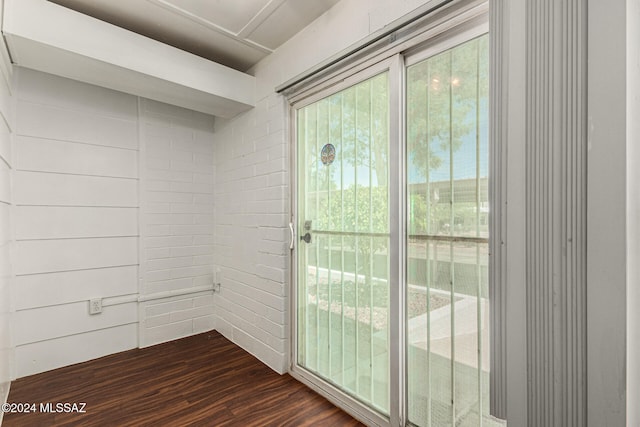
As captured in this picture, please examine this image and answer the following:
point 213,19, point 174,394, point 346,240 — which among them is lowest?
point 174,394

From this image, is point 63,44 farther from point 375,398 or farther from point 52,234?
point 375,398

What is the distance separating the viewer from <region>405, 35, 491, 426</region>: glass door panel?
4.34ft

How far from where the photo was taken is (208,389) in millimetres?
2066

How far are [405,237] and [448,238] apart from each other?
227 millimetres

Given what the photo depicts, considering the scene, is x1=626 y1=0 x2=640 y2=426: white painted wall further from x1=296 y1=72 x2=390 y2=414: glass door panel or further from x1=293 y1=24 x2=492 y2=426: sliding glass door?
x1=296 y1=72 x2=390 y2=414: glass door panel

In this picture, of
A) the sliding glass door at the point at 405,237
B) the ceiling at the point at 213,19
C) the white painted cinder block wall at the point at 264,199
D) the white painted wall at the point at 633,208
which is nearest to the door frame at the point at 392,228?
the sliding glass door at the point at 405,237

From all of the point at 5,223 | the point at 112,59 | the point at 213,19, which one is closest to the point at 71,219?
the point at 5,223

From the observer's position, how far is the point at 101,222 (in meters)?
2.53

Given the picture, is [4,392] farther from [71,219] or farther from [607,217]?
[607,217]

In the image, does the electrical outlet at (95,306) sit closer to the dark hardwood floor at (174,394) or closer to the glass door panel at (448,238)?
the dark hardwood floor at (174,394)

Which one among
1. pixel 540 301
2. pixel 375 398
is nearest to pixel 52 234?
pixel 375 398

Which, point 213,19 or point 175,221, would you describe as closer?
point 213,19

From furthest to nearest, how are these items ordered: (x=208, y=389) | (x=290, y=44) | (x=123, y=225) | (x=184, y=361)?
1. (x=123, y=225)
2. (x=184, y=361)
3. (x=290, y=44)
4. (x=208, y=389)

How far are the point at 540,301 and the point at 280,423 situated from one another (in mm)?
1801
